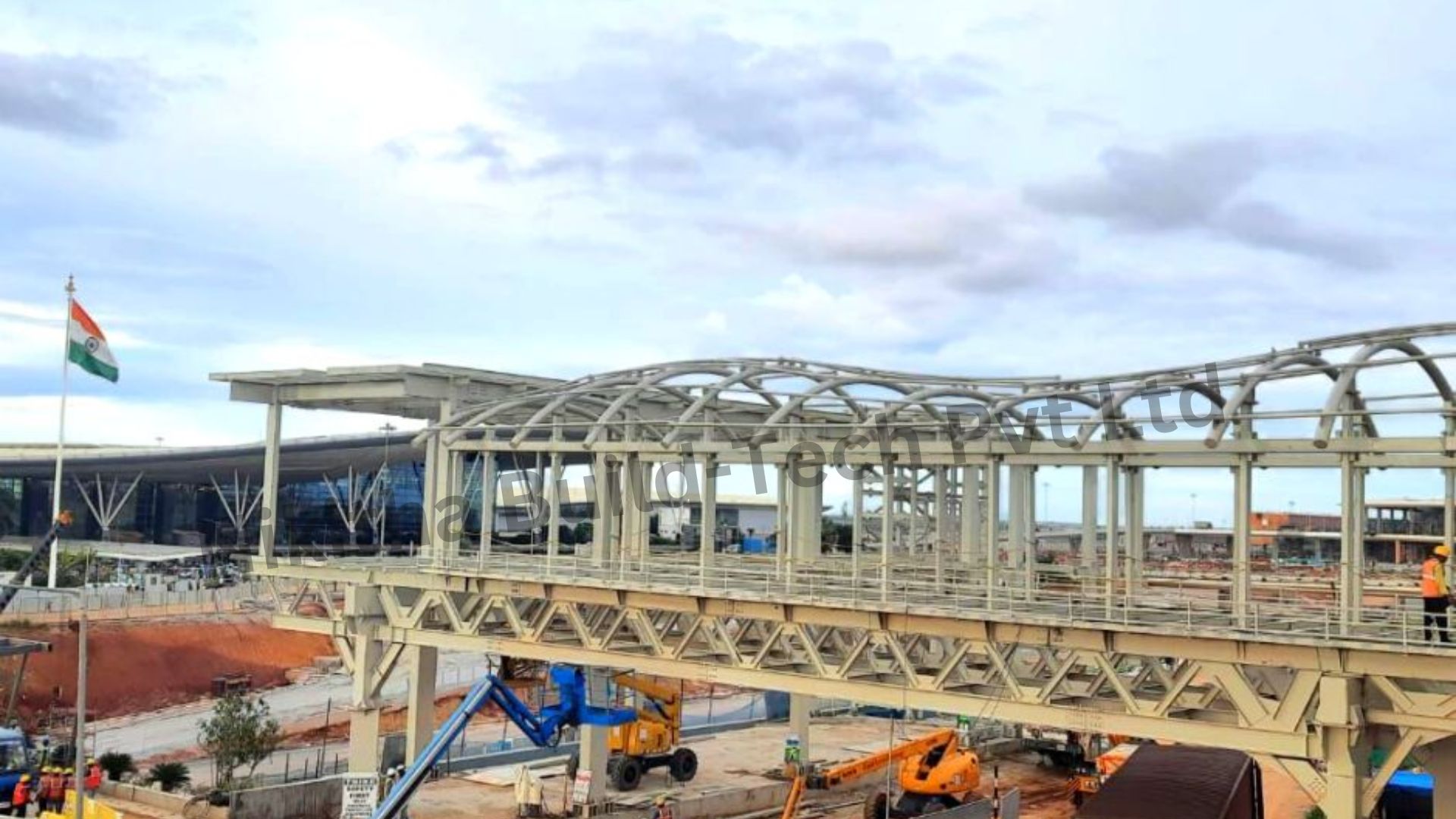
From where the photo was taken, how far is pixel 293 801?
1240 inches

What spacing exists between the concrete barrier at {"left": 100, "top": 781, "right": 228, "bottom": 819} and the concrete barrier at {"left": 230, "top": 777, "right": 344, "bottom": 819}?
51 cm

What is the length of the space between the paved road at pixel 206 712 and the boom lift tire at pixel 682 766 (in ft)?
39.3

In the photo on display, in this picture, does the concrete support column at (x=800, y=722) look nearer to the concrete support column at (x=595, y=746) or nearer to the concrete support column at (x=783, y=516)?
the concrete support column at (x=595, y=746)

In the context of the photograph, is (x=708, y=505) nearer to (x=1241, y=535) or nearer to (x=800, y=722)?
(x=1241, y=535)

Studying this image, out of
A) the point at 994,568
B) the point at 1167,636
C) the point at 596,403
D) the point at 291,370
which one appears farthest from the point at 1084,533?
the point at 291,370

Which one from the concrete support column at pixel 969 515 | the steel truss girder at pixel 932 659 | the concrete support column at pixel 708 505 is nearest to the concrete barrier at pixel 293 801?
the steel truss girder at pixel 932 659

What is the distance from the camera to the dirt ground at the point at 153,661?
176ft

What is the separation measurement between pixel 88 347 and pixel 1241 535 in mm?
24785

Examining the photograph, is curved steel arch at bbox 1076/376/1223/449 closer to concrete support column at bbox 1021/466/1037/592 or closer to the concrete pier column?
concrete support column at bbox 1021/466/1037/592

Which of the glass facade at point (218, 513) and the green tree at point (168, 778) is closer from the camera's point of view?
the green tree at point (168, 778)

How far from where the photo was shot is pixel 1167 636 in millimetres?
20406

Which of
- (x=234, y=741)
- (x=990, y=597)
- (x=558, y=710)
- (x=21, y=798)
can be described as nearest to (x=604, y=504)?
(x=558, y=710)

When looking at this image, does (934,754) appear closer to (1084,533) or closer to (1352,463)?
(1084,533)

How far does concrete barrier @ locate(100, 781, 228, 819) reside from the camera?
100 feet
